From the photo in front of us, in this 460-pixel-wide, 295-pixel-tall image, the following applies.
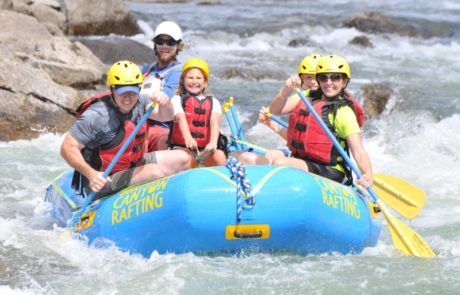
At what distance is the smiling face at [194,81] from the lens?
6.28 meters

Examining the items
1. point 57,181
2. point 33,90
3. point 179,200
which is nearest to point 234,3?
point 33,90

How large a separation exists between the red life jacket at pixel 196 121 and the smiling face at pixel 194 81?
0.06 m

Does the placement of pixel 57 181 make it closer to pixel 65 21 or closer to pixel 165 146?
pixel 165 146

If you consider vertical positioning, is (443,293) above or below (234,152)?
below

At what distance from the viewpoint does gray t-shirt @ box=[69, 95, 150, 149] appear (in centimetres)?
561

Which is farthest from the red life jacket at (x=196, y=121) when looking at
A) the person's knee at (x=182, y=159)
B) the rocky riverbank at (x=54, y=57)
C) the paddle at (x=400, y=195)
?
the rocky riverbank at (x=54, y=57)

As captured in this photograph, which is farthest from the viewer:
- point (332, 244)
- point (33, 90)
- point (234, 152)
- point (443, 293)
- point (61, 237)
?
point (33, 90)

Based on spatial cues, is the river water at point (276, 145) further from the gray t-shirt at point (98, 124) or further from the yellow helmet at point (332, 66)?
the yellow helmet at point (332, 66)

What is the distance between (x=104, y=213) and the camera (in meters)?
5.56

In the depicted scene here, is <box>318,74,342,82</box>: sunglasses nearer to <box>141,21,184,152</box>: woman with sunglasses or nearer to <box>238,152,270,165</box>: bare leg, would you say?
<box>238,152,270,165</box>: bare leg

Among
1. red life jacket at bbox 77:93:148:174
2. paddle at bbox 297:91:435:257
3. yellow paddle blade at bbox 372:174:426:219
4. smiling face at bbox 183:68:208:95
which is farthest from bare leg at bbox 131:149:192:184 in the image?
yellow paddle blade at bbox 372:174:426:219

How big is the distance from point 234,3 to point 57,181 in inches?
763

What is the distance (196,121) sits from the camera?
6371 millimetres

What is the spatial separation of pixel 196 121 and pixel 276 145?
3913 millimetres
